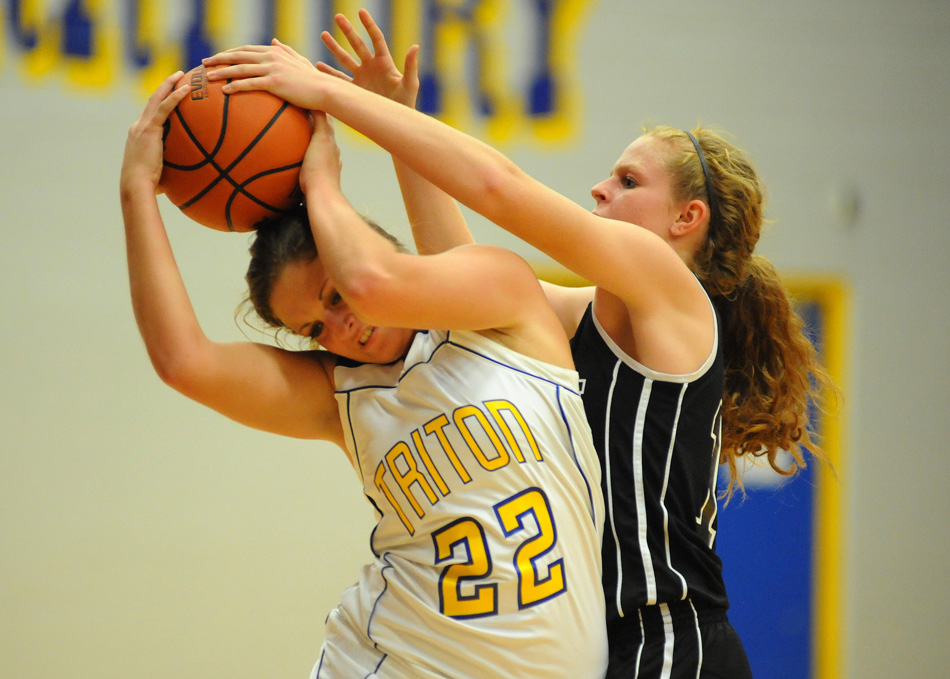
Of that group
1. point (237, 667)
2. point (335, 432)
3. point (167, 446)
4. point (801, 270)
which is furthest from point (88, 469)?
point (801, 270)

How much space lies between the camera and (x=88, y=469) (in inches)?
160

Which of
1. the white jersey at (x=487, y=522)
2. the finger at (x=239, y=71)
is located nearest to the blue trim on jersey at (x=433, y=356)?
the white jersey at (x=487, y=522)

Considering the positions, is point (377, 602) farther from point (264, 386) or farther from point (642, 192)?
point (642, 192)

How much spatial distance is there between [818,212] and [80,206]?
367cm

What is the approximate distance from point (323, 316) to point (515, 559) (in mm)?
570

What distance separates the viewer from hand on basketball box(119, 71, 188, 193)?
5.64 ft

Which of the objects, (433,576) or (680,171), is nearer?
(433,576)

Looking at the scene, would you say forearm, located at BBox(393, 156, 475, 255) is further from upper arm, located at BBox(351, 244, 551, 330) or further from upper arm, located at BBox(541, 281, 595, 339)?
upper arm, located at BBox(351, 244, 551, 330)

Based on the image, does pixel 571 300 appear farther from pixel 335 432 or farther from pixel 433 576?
pixel 433 576

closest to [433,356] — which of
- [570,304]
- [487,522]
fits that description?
[487,522]

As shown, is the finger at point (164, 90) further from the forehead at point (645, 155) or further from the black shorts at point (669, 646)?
the black shorts at point (669, 646)

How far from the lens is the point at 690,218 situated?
1997 millimetres

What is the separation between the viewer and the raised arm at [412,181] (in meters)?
2.06

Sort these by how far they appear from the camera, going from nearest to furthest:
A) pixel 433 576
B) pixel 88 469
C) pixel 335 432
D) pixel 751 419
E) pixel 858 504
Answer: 1. pixel 433 576
2. pixel 335 432
3. pixel 751 419
4. pixel 88 469
5. pixel 858 504
